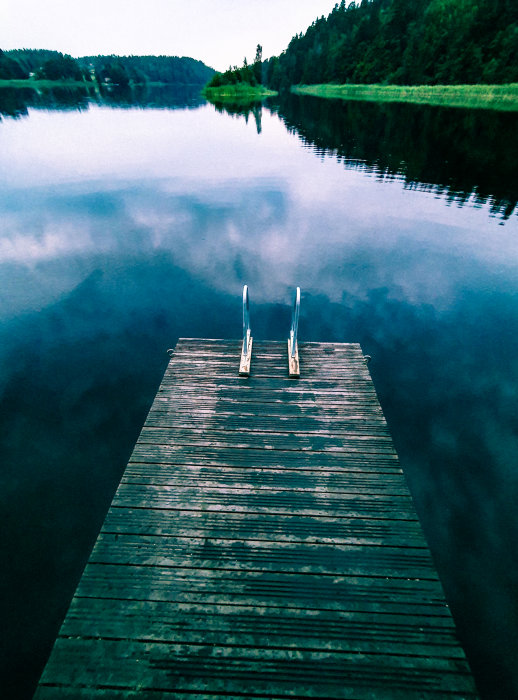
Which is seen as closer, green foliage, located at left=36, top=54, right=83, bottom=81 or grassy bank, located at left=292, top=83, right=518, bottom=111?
grassy bank, located at left=292, top=83, right=518, bottom=111

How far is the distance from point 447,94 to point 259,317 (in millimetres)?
90314

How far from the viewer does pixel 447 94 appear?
7225cm

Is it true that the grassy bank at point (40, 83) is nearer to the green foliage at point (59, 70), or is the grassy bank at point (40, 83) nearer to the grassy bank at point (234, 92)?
the green foliage at point (59, 70)

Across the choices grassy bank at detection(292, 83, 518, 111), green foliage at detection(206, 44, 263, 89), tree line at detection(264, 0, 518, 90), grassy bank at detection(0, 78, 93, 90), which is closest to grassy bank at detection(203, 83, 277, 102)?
green foliage at detection(206, 44, 263, 89)

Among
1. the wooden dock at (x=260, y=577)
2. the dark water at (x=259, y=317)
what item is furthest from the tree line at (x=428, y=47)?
the wooden dock at (x=260, y=577)

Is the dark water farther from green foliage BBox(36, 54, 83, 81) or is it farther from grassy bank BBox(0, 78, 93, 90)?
green foliage BBox(36, 54, 83, 81)

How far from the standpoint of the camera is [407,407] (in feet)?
31.1

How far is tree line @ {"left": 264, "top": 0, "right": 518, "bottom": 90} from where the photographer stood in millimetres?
72019

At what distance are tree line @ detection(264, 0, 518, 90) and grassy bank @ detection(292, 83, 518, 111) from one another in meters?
6.14

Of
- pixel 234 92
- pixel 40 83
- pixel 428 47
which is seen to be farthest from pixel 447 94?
pixel 40 83

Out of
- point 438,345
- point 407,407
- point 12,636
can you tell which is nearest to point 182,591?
point 12,636

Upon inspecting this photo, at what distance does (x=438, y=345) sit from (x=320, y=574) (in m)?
9.75

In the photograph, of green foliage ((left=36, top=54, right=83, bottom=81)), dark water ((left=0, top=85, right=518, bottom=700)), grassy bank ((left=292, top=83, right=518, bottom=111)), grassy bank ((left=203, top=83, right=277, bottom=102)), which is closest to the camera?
dark water ((left=0, top=85, right=518, bottom=700))

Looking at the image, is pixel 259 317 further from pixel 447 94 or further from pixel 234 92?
pixel 234 92
